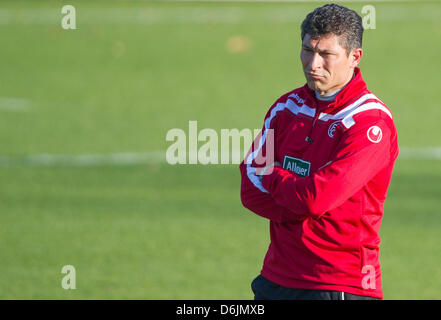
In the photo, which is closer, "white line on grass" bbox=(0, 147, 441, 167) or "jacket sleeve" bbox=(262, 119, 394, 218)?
"jacket sleeve" bbox=(262, 119, 394, 218)

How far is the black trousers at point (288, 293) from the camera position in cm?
382

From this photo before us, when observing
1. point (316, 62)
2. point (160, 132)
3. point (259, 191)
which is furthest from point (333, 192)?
point (160, 132)

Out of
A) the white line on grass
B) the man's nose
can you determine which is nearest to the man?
the man's nose

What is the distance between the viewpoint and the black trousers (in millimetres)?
3818

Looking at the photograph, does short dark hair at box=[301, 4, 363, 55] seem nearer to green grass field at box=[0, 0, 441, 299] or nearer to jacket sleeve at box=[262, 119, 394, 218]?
jacket sleeve at box=[262, 119, 394, 218]

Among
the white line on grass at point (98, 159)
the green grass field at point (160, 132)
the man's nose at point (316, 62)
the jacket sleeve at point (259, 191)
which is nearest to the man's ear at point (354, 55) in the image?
the man's nose at point (316, 62)

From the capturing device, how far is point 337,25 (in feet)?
12.3

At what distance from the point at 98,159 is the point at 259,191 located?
23.3 feet

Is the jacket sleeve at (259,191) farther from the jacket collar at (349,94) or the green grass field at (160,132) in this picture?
the green grass field at (160,132)

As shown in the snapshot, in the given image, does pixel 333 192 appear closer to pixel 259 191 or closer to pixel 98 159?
pixel 259 191

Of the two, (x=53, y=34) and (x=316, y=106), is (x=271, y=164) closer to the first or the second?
(x=316, y=106)

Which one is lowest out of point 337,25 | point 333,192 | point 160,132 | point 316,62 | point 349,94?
point 333,192

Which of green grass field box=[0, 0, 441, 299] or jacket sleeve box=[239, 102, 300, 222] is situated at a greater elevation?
green grass field box=[0, 0, 441, 299]

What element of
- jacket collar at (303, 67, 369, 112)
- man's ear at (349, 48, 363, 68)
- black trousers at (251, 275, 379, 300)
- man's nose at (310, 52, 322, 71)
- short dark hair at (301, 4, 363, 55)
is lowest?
black trousers at (251, 275, 379, 300)
